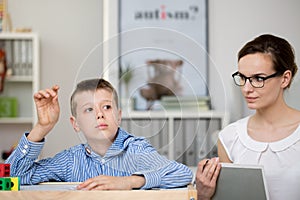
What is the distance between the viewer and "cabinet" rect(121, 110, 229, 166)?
1191 mm

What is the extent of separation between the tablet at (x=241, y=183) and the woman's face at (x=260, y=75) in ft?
0.76

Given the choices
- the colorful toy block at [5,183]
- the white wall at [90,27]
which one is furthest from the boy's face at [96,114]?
the white wall at [90,27]

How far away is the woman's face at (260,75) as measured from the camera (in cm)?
136

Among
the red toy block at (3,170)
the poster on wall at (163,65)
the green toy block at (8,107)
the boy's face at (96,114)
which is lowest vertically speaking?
the green toy block at (8,107)

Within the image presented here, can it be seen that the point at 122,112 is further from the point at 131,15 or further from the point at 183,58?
the point at 131,15

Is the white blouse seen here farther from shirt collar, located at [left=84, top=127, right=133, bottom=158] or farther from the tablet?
shirt collar, located at [left=84, top=127, right=133, bottom=158]

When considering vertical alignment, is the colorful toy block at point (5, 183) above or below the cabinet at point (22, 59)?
above

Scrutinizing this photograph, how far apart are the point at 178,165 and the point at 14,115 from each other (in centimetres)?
295

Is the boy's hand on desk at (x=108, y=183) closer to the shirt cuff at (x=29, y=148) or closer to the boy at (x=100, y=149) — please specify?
the boy at (x=100, y=149)

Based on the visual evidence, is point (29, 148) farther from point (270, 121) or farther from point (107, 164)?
point (270, 121)

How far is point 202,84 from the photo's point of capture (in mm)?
1170

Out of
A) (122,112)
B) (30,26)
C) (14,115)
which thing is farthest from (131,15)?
(122,112)

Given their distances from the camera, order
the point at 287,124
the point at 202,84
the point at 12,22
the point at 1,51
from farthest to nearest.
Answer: the point at 12,22 < the point at 1,51 < the point at 287,124 < the point at 202,84

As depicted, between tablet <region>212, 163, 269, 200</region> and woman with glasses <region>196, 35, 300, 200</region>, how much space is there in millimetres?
66
